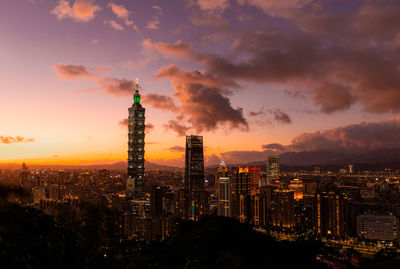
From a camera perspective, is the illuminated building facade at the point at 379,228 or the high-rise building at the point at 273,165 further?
the high-rise building at the point at 273,165

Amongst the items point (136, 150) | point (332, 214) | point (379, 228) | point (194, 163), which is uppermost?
point (136, 150)

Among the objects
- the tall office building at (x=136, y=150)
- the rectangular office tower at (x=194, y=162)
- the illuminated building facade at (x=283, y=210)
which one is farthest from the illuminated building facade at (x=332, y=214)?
the rectangular office tower at (x=194, y=162)

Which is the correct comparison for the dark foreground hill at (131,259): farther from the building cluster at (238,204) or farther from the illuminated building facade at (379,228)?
the illuminated building facade at (379,228)

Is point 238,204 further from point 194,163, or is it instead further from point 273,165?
point 273,165

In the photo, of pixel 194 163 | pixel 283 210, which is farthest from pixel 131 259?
pixel 194 163

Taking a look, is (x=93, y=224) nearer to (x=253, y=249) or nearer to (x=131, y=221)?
(x=253, y=249)

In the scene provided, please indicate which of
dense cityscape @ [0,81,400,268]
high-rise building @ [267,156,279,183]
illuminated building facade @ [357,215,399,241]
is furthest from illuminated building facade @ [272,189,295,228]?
high-rise building @ [267,156,279,183]
